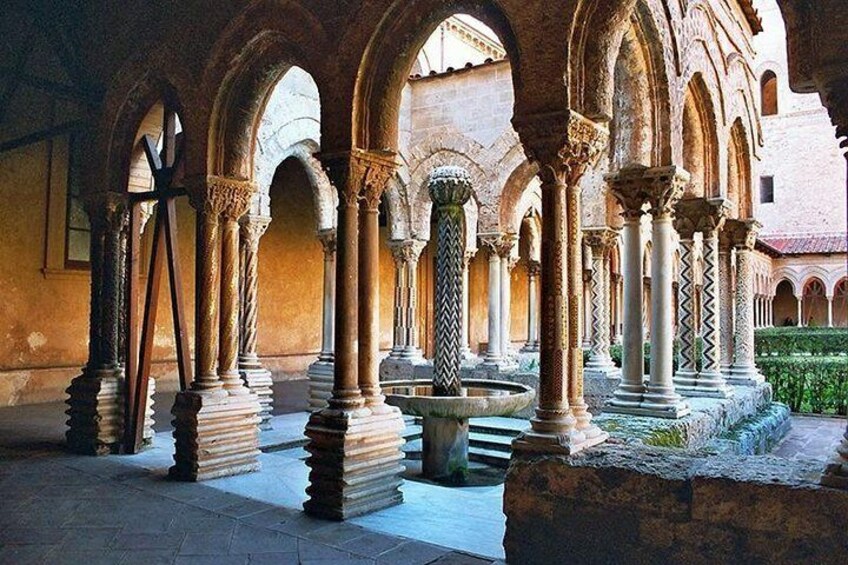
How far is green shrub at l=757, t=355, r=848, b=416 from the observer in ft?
35.9

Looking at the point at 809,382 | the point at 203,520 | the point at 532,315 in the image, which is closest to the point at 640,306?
the point at 203,520

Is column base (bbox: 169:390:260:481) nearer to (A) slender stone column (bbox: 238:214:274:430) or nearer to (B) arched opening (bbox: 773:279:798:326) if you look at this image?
(A) slender stone column (bbox: 238:214:274:430)

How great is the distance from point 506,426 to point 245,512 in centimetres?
481

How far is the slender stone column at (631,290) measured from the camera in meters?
6.08

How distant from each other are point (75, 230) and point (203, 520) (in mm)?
6462

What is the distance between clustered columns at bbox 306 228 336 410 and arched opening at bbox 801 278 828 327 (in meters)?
25.2

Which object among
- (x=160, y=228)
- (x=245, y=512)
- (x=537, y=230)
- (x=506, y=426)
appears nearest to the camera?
(x=245, y=512)

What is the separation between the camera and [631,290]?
6.14 m

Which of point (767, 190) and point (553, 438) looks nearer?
point (553, 438)

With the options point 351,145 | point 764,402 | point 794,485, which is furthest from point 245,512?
point 764,402

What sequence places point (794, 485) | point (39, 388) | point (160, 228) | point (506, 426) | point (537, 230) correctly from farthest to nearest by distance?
1. point (537, 230)
2. point (39, 388)
3. point (506, 426)
4. point (160, 228)
5. point (794, 485)

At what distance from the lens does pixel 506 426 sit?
29.1 feet

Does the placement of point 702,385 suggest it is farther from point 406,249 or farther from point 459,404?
point 406,249

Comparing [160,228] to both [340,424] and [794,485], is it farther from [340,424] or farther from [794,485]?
[794,485]
